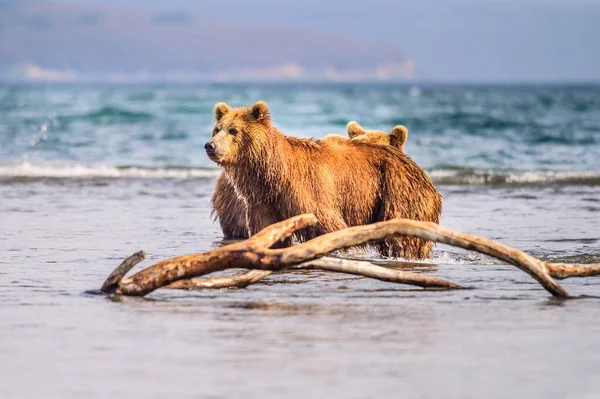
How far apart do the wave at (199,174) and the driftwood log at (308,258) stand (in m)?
11.7

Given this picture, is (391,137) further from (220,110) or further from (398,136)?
(220,110)

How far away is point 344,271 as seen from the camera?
743cm

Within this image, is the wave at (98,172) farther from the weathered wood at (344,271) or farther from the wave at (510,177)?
the weathered wood at (344,271)

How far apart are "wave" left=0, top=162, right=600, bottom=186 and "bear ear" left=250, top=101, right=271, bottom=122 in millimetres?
10371

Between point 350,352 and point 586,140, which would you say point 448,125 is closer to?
point 586,140

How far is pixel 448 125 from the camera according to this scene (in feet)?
125

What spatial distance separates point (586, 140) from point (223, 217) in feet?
74.5

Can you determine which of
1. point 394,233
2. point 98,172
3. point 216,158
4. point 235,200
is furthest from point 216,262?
point 98,172

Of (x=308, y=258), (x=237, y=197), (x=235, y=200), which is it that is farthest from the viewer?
(x=235, y=200)

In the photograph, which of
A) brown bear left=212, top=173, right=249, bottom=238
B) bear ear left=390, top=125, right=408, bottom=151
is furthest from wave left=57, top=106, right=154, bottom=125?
bear ear left=390, top=125, right=408, bottom=151

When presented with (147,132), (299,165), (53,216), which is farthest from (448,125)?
(299,165)

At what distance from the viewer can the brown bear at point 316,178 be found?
9.02 m

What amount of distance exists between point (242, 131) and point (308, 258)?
7.34 feet

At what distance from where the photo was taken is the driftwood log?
273 inches
